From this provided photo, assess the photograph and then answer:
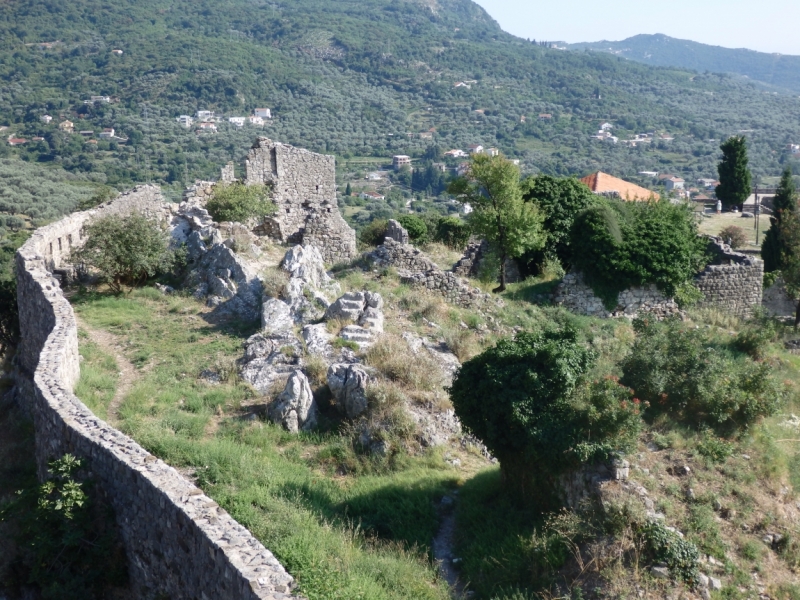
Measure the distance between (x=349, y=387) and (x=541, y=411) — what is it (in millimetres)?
3176

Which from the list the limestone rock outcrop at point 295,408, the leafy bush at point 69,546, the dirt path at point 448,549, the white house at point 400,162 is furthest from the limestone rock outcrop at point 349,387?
the white house at point 400,162

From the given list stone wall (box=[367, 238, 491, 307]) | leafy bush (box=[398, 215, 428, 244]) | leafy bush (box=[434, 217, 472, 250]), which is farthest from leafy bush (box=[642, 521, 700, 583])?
leafy bush (box=[398, 215, 428, 244])

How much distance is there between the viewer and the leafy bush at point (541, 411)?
871cm

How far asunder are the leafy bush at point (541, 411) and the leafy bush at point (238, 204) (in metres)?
13.0

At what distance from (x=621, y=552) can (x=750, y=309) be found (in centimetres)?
1358

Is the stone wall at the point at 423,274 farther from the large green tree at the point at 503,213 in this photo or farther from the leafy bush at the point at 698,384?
the leafy bush at the point at 698,384

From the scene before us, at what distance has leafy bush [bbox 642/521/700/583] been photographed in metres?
7.58

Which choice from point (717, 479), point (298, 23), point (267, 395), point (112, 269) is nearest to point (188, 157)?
point (112, 269)

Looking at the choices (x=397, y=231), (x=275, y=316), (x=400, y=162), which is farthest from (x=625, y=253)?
(x=400, y=162)

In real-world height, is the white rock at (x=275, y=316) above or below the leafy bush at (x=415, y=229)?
above

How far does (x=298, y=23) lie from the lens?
148 m

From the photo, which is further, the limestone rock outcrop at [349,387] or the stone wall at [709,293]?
the stone wall at [709,293]

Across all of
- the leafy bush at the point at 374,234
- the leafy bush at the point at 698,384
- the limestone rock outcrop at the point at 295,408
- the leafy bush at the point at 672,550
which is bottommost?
the leafy bush at the point at 374,234

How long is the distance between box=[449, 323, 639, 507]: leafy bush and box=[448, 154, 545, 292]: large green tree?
8974 mm
